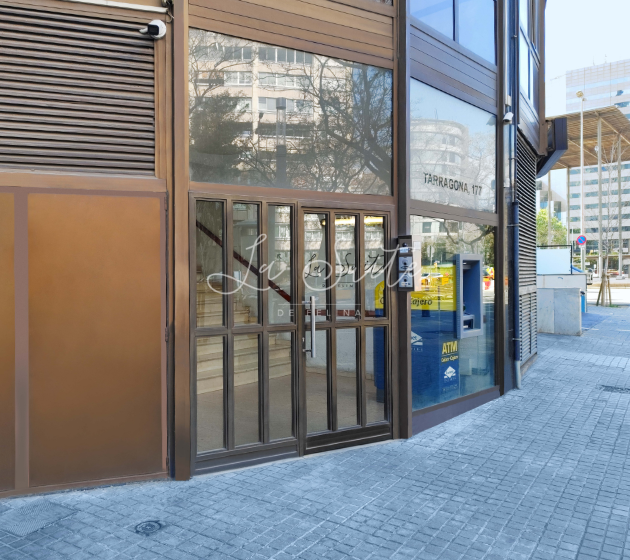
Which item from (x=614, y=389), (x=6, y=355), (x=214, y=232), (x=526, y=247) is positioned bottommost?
(x=614, y=389)

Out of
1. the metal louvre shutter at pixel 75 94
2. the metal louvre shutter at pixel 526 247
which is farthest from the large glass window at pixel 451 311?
the metal louvre shutter at pixel 75 94

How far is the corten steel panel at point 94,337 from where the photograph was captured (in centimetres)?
436

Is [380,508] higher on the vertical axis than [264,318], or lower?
lower

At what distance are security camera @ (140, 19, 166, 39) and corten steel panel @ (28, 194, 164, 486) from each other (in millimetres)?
1376

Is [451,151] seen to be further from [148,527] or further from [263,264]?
[148,527]

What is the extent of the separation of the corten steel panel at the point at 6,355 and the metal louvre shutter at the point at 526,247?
7584 mm

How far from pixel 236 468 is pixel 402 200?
322 cm

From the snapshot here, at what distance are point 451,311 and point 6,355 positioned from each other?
4988 millimetres

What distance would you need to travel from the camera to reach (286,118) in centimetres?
528

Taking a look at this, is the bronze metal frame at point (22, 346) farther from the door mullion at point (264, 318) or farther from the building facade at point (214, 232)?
the door mullion at point (264, 318)

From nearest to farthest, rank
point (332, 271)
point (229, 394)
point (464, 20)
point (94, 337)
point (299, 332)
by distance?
point (94, 337), point (229, 394), point (299, 332), point (332, 271), point (464, 20)

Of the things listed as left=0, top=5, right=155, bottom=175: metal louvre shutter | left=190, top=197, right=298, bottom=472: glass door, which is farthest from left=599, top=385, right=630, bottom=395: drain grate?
left=0, top=5, right=155, bottom=175: metal louvre shutter

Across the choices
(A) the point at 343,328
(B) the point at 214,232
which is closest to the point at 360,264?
(A) the point at 343,328

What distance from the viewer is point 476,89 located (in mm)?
7371
